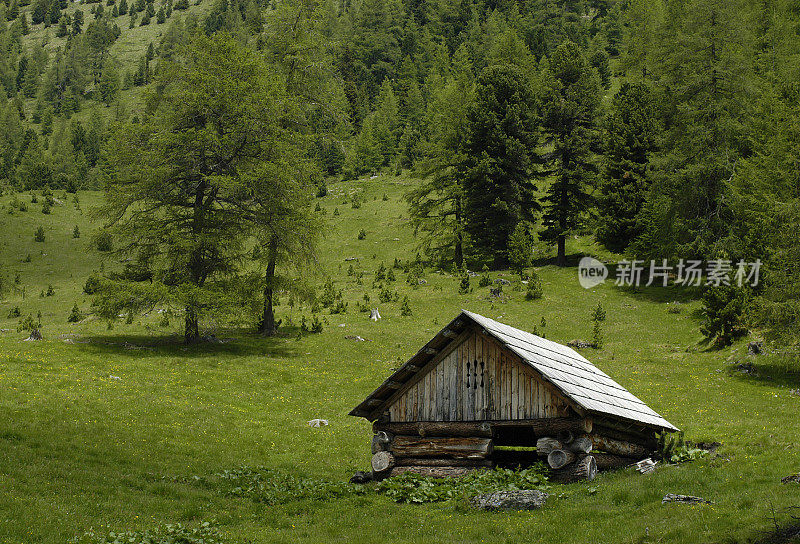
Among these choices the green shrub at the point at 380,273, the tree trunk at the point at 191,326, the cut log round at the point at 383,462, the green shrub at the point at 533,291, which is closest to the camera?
the cut log round at the point at 383,462

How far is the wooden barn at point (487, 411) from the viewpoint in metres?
17.5

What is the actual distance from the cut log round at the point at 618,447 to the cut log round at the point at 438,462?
2.97 metres

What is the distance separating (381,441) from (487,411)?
3406mm

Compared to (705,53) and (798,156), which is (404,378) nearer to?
(798,156)

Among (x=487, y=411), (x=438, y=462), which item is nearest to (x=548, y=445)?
(x=487, y=411)

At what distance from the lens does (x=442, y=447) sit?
Result: 61.3 feet

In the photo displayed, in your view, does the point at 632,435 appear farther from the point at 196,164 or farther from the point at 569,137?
the point at 569,137

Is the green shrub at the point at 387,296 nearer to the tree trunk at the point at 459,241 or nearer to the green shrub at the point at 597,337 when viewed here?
the tree trunk at the point at 459,241

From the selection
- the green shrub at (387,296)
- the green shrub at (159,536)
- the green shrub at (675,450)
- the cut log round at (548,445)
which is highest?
the green shrub at (387,296)

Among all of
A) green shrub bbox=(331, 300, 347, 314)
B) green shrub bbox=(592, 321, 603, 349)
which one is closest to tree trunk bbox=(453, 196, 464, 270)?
green shrub bbox=(331, 300, 347, 314)

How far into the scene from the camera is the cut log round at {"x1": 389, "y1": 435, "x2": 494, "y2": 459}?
1827cm

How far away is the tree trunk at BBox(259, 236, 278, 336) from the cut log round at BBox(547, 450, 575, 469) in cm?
2549

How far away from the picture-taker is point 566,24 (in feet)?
486

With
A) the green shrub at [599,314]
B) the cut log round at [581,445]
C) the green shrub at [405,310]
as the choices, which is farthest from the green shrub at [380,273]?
the cut log round at [581,445]
